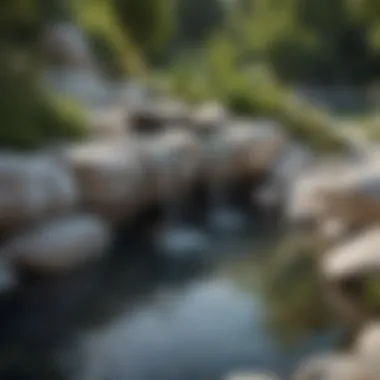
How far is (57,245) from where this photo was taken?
4.50m

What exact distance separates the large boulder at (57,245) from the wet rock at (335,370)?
189 cm

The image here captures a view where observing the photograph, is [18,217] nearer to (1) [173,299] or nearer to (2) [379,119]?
(1) [173,299]

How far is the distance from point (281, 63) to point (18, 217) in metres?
5.38

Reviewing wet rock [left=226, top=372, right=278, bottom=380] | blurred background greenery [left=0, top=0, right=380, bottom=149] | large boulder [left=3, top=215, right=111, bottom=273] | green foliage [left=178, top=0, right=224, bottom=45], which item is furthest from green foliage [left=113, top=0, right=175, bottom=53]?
wet rock [left=226, top=372, right=278, bottom=380]

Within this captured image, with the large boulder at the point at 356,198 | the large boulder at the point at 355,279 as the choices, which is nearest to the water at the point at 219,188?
the large boulder at the point at 356,198

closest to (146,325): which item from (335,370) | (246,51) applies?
(335,370)

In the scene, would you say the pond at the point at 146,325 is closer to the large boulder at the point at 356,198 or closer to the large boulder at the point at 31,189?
the large boulder at the point at 31,189

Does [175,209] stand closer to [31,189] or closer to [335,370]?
[31,189]

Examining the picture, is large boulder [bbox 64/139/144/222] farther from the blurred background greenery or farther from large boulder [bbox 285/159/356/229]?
the blurred background greenery

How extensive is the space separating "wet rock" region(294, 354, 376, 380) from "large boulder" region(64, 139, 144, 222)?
2.59 m

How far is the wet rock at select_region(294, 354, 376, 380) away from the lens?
277cm

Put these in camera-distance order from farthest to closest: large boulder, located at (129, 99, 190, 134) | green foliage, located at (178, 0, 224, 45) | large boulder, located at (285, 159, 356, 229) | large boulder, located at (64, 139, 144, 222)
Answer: green foliage, located at (178, 0, 224, 45)
large boulder, located at (129, 99, 190, 134)
large boulder, located at (64, 139, 144, 222)
large boulder, located at (285, 159, 356, 229)

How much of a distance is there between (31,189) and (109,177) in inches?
34.9

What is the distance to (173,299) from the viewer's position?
4.16 meters
